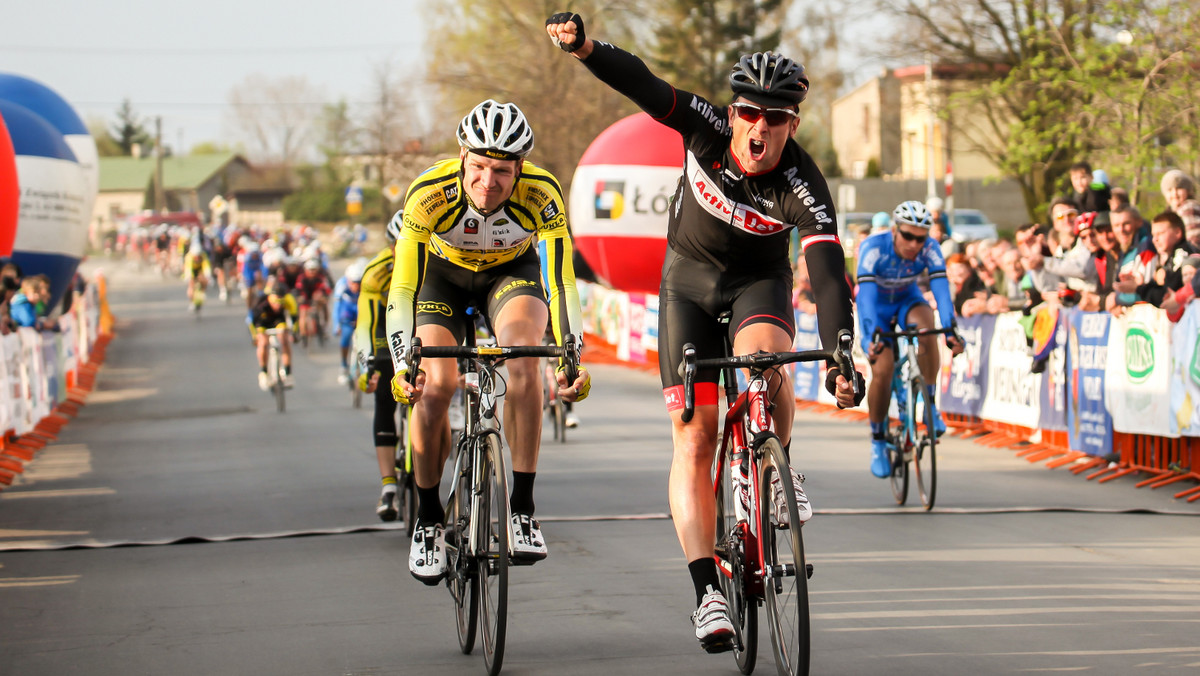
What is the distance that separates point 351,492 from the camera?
11.0 m

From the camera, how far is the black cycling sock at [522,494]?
5.96m

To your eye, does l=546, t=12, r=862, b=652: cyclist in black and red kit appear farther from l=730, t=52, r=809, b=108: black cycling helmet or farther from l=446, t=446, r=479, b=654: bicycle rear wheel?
l=446, t=446, r=479, b=654: bicycle rear wheel

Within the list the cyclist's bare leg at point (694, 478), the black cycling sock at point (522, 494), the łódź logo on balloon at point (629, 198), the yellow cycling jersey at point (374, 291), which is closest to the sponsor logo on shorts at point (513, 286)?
the black cycling sock at point (522, 494)

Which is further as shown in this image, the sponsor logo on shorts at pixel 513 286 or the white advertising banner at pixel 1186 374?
the white advertising banner at pixel 1186 374

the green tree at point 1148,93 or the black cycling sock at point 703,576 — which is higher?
the green tree at point 1148,93

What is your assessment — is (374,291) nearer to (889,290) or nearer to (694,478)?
(889,290)

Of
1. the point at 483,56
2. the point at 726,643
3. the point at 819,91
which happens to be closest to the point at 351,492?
the point at 726,643

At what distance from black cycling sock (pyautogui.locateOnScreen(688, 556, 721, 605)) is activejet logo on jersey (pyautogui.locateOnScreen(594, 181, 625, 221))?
15.6 m

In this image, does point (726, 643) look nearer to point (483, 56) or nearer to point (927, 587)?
point (927, 587)

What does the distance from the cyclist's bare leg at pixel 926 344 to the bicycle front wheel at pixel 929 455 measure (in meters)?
0.52

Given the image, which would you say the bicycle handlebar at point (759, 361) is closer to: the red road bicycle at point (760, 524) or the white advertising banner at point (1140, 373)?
the red road bicycle at point (760, 524)

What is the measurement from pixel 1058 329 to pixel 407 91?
40400 mm

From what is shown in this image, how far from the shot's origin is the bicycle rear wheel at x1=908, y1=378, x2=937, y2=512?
9.30 m

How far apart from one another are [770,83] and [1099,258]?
828 centimetres
